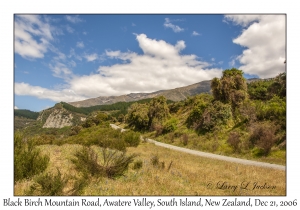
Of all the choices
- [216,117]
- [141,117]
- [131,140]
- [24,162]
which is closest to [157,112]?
[141,117]

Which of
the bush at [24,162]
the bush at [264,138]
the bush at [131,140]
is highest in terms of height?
the bush at [24,162]

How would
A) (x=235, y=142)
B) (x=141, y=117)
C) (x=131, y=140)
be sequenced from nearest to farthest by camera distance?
(x=235, y=142) < (x=131, y=140) < (x=141, y=117)

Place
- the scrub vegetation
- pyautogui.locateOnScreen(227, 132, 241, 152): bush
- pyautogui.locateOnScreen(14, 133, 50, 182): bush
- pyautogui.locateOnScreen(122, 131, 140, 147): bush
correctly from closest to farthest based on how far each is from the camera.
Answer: the scrub vegetation → pyautogui.locateOnScreen(14, 133, 50, 182): bush → pyautogui.locateOnScreen(227, 132, 241, 152): bush → pyautogui.locateOnScreen(122, 131, 140, 147): bush

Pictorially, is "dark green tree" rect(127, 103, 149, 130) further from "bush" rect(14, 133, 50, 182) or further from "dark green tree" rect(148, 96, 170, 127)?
"bush" rect(14, 133, 50, 182)

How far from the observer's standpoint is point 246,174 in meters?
10.9

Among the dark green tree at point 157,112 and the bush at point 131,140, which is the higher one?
the dark green tree at point 157,112

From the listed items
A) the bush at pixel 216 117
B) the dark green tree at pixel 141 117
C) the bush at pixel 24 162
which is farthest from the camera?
the dark green tree at pixel 141 117

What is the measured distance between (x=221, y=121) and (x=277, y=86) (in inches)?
555

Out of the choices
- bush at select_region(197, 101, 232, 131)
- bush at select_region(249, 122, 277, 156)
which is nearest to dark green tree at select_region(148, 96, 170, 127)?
bush at select_region(197, 101, 232, 131)

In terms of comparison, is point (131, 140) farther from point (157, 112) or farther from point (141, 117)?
point (141, 117)

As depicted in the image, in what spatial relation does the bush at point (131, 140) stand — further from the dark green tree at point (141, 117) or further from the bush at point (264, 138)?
the dark green tree at point (141, 117)

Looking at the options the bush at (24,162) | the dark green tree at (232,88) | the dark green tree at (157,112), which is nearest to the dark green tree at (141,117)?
the dark green tree at (157,112)

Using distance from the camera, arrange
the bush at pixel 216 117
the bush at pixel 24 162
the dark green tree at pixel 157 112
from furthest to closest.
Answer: the dark green tree at pixel 157 112 → the bush at pixel 216 117 → the bush at pixel 24 162
